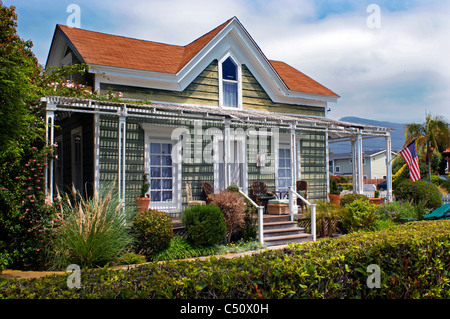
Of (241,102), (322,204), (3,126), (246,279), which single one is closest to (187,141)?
(241,102)

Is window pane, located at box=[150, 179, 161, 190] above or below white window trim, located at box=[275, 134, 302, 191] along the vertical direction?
below

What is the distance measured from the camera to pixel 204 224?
31.4 ft

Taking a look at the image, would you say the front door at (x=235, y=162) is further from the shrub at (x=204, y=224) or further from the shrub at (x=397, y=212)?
the shrub at (x=397, y=212)

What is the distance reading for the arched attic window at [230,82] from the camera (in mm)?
14320

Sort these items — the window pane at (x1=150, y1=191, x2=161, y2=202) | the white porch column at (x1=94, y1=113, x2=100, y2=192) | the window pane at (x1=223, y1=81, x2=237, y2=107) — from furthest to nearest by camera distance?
the window pane at (x1=223, y1=81, x2=237, y2=107), the window pane at (x1=150, y1=191, x2=161, y2=202), the white porch column at (x1=94, y1=113, x2=100, y2=192)

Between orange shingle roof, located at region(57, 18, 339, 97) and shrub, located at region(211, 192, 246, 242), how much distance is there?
15.5ft

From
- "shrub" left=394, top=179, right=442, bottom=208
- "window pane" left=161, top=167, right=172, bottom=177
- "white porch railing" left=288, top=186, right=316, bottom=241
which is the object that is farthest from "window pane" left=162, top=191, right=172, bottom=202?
"shrub" left=394, top=179, right=442, bottom=208

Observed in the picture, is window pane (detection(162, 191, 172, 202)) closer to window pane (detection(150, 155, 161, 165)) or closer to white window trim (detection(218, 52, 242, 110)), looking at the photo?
window pane (detection(150, 155, 161, 165))

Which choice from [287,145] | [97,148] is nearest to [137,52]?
[97,148]

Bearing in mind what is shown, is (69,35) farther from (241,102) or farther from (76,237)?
(76,237)

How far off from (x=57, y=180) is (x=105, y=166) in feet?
15.5

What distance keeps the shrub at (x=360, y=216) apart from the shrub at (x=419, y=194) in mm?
4166

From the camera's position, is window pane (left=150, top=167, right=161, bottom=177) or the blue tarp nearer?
the blue tarp

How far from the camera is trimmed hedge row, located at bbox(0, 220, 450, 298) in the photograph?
372 centimetres
